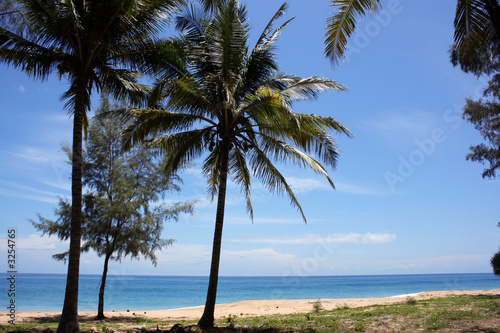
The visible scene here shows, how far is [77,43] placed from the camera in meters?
8.64

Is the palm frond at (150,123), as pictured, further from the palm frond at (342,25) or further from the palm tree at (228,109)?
the palm frond at (342,25)

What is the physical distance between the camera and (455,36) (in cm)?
620

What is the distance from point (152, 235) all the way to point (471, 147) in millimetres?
16414

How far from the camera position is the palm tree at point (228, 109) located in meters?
9.27

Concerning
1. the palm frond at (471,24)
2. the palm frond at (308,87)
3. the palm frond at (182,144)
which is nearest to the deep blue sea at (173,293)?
the palm frond at (182,144)

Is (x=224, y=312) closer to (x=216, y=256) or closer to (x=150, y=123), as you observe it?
(x=216, y=256)

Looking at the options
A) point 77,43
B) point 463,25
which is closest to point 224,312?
point 77,43

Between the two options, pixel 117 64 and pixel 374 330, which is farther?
pixel 117 64

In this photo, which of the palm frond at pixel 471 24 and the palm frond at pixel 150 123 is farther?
the palm frond at pixel 150 123

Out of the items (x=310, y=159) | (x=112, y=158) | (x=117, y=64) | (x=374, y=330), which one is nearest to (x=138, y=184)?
(x=112, y=158)

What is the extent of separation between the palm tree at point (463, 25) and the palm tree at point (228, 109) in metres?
1.85

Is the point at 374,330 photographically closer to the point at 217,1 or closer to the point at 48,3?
the point at 217,1

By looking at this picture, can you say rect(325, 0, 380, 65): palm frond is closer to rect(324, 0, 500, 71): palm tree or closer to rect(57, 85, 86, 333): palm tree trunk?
rect(324, 0, 500, 71): palm tree

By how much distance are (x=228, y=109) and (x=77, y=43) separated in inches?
163
